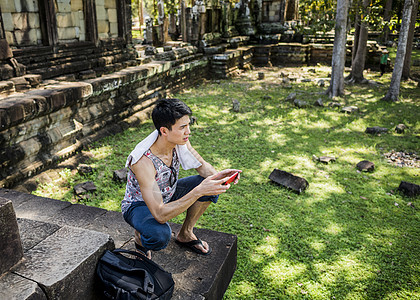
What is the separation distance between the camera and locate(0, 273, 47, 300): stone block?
181 centimetres

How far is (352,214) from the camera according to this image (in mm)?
4320

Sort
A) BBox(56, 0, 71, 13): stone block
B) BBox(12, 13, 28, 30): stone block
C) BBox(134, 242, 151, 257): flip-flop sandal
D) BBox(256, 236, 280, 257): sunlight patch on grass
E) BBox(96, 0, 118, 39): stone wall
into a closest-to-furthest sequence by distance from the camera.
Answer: BBox(134, 242, 151, 257): flip-flop sandal, BBox(256, 236, 280, 257): sunlight patch on grass, BBox(12, 13, 28, 30): stone block, BBox(56, 0, 71, 13): stone block, BBox(96, 0, 118, 39): stone wall

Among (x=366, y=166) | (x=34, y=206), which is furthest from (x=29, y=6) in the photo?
(x=366, y=166)

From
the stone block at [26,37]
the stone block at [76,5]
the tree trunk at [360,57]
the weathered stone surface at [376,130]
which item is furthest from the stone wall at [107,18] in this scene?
the tree trunk at [360,57]

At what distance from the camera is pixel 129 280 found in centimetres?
212

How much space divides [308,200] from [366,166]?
1.50 meters

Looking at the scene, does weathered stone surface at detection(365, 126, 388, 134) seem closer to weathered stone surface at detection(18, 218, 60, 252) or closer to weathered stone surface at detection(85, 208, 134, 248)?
weathered stone surface at detection(85, 208, 134, 248)

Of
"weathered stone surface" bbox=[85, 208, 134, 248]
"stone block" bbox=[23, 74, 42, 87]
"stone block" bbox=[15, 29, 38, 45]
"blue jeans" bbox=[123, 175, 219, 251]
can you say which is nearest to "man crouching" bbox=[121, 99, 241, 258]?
"blue jeans" bbox=[123, 175, 219, 251]

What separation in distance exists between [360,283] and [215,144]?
396cm

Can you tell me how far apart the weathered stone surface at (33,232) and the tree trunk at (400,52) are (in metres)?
9.54

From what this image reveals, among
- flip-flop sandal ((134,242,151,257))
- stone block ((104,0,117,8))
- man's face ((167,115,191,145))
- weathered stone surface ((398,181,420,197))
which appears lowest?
weathered stone surface ((398,181,420,197))

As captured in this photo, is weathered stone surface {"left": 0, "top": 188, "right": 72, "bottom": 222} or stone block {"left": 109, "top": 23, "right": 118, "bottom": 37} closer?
weathered stone surface {"left": 0, "top": 188, "right": 72, "bottom": 222}

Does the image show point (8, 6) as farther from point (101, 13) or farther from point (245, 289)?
point (245, 289)

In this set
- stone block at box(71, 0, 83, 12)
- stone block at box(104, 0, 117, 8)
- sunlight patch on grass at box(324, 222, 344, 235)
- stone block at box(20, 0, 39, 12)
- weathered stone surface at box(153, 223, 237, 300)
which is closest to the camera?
weathered stone surface at box(153, 223, 237, 300)
